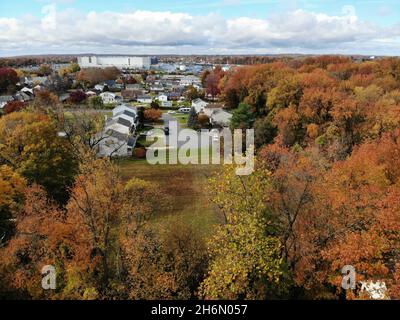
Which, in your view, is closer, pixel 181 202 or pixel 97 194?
pixel 97 194

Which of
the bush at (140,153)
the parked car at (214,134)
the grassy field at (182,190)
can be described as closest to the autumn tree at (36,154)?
the grassy field at (182,190)

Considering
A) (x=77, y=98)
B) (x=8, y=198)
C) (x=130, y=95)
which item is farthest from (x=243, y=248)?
(x=130, y=95)

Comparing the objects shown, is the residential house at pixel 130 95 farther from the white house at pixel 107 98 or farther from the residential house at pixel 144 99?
the white house at pixel 107 98

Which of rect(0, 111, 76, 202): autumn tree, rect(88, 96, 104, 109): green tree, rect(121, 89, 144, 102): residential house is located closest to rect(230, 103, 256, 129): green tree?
rect(0, 111, 76, 202): autumn tree

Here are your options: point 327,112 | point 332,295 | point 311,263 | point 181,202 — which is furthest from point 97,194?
point 327,112

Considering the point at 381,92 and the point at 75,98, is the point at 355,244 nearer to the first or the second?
the point at 381,92

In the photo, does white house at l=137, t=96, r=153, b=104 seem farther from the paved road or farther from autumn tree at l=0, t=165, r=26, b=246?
autumn tree at l=0, t=165, r=26, b=246

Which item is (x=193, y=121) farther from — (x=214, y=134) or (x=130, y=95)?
(x=130, y=95)
